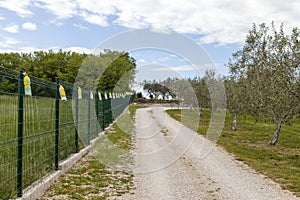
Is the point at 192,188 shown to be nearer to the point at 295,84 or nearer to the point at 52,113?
the point at 52,113

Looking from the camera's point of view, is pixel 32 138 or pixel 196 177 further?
pixel 196 177

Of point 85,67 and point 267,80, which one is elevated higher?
point 85,67

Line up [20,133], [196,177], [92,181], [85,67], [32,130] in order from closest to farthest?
[20,133] → [32,130] → [92,181] → [196,177] → [85,67]

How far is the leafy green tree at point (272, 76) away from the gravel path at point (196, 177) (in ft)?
8.78

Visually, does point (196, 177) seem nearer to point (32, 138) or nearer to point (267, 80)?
point (32, 138)

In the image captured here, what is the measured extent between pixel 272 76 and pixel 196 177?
5.58 meters

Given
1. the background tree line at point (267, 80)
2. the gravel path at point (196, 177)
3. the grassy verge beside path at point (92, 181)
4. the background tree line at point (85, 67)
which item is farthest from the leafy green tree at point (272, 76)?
the background tree line at point (85, 67)

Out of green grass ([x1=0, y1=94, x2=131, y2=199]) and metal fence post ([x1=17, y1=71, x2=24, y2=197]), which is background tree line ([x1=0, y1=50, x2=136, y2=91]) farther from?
metal fence post ([x1=17, y1=71, x2=24, y2=197])

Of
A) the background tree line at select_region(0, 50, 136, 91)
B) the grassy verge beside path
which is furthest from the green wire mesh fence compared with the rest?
the background tree line at select_region(0, 50, 136, 91)

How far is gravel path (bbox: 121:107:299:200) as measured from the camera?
237 inches

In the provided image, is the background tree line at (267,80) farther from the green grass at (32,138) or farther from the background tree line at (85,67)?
the background tree line at (85,67)

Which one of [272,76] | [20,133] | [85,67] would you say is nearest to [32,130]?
[20,133]

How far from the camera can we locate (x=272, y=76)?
37.0 ft

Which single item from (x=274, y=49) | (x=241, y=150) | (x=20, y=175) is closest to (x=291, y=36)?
(x=274, y=49)
